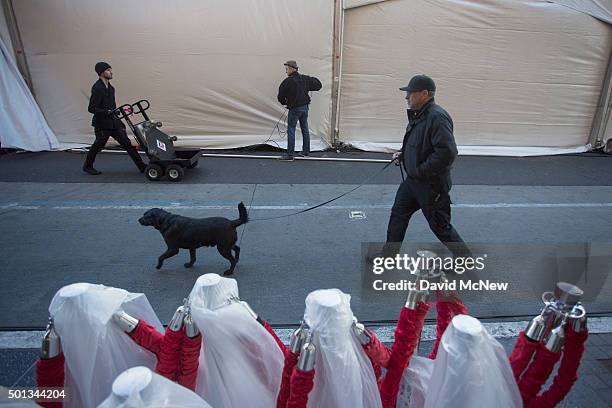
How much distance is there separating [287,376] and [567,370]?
3.02 feet

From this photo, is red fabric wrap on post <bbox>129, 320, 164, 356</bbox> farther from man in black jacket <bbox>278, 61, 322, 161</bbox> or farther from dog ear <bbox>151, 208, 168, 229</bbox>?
man in black jacket <bbox>278, 61, 322, 161</bbox>

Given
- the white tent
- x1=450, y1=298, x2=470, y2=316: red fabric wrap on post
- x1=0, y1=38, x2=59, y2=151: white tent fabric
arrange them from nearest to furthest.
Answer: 1. x1=450, y1=298, x2=470, y2=316: red fabric wrap on post
2. x1=0, y1=38, x2=59, y2=151: white tent fabric
3. the white tent

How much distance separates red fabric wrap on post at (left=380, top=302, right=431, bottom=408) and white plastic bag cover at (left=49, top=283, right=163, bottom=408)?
0.95 m

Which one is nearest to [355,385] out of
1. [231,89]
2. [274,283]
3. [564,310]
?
[564,310]

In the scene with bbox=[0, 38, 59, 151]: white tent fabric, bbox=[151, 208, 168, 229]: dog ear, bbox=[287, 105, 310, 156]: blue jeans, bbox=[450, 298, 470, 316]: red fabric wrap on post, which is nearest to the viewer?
bbox=[450, 298, 470, 316]: red fabric wrap on post

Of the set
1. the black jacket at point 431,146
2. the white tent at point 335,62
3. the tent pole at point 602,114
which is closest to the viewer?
the black jacket at point 431,146

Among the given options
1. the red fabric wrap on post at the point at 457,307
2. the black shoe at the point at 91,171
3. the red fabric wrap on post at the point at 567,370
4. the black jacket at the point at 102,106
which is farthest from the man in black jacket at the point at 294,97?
the red fabric wrap on post at the point at 567,370

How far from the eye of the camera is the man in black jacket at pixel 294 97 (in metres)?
7.52

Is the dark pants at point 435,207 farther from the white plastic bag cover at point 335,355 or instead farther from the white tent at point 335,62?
the white tent at point 335,62

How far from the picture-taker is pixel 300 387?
1269mm

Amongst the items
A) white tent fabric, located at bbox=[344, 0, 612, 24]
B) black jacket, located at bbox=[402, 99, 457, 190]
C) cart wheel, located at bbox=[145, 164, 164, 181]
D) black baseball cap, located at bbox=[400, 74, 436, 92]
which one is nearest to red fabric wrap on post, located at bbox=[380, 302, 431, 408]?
black jacket, located at bbox=[402, 99, 457, 190]

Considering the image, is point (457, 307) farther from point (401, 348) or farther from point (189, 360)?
point (189, 360)

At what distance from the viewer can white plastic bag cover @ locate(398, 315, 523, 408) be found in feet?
3.92

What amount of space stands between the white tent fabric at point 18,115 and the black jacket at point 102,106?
2557 mm
